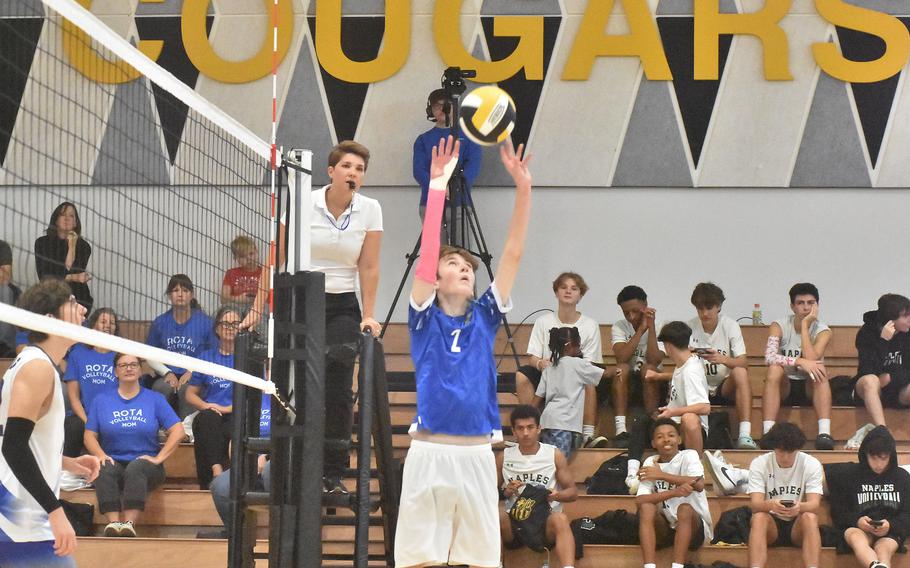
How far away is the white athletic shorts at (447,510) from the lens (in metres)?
5.82

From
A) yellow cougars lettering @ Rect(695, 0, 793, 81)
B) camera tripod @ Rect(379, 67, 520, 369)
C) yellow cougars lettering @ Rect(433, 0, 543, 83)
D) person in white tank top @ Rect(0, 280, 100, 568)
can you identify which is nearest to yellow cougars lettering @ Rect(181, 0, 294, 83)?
yellow cougars lettering @ Rect(433, 0, 543, 83)

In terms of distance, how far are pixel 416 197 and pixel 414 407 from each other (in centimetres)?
285

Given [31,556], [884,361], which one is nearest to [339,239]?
[31,556]

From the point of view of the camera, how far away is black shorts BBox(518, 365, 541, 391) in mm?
10773

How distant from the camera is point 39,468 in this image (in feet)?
17.1

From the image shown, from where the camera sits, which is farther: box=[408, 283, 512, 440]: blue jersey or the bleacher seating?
the bleacher seating

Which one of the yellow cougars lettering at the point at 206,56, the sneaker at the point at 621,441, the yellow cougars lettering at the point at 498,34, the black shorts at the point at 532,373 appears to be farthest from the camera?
the yellow cougars lettering at the point at 206,56

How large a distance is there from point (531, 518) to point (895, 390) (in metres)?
3.59

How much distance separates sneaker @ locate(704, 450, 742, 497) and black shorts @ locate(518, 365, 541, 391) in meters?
1.68

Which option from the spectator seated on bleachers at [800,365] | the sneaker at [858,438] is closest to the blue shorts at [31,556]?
the spectator seated on bleachers at [800,365]

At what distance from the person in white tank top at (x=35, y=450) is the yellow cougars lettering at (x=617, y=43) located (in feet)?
26.9

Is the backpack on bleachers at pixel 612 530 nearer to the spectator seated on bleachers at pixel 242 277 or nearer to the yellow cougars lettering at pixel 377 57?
the spectator seated on bleachers at pixel 242 277

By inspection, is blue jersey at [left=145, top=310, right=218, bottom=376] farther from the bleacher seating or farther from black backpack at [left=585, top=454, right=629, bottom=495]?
black backpack at [left=585, top=454, right=629, bottom=495]

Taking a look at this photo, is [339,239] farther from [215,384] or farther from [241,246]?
[215,384]
